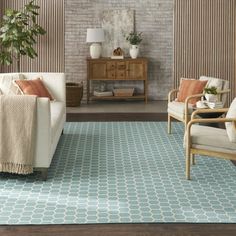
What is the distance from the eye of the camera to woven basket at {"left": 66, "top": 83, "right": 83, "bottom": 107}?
9.95 m

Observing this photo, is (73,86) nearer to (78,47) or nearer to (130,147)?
(78,47)

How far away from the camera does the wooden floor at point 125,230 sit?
13.0ft

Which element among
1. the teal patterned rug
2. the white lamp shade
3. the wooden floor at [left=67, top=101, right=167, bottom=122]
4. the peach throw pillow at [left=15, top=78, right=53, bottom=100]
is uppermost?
the white lamp shade

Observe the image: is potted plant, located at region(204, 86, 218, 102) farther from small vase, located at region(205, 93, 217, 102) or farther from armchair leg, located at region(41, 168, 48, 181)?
armchair leg, located at region(41, 168, 48, 181)

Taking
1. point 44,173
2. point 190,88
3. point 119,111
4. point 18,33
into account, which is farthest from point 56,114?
point 18,33

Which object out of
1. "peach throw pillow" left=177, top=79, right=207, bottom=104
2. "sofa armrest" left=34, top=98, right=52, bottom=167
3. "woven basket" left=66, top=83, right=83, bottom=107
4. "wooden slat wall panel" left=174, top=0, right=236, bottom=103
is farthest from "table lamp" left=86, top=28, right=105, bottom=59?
"sofa armrest" left=34, top=98, right=52, bottom=167

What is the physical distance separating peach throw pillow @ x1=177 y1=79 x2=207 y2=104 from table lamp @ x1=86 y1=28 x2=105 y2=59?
9.62 ft

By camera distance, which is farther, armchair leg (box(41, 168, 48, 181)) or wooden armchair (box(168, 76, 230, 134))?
wooden armchair (box(168, 76, 230, 134))

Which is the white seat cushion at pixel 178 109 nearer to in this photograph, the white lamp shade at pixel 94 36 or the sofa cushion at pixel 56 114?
the sofa cushion at pixel 56 114

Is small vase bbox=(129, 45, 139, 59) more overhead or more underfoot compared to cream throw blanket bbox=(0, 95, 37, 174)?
more overhead

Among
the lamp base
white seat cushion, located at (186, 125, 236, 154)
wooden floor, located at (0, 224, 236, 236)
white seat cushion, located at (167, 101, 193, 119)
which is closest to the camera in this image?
wooden floor, located at (0, 224, 236, 236)

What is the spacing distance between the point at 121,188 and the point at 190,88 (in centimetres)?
Answer: 285

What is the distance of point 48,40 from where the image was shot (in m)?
10.6

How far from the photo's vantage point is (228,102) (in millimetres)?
10461
